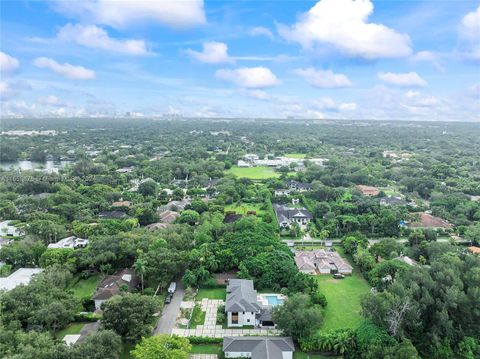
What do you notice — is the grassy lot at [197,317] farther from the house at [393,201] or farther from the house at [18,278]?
the house at [393,201]

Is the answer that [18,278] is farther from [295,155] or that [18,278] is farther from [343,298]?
[295,155]

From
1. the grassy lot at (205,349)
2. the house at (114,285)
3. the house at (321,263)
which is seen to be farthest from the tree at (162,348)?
the house at (321,263)

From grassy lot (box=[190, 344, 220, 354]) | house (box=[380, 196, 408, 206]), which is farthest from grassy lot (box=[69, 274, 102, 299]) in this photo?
house (box=[380, 196, 408, 206])

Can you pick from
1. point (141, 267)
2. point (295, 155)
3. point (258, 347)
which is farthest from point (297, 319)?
point (295, 155)

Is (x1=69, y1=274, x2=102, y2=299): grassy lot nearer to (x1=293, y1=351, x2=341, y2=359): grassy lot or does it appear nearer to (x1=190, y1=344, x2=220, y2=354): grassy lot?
(x1=190, y1=344, x2=220, y2=354): grassy lot

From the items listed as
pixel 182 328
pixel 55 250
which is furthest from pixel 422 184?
pixel 55 250

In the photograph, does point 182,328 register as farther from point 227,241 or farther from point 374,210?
point 374,210

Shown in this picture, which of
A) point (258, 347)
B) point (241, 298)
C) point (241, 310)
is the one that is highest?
point (241, 298)
